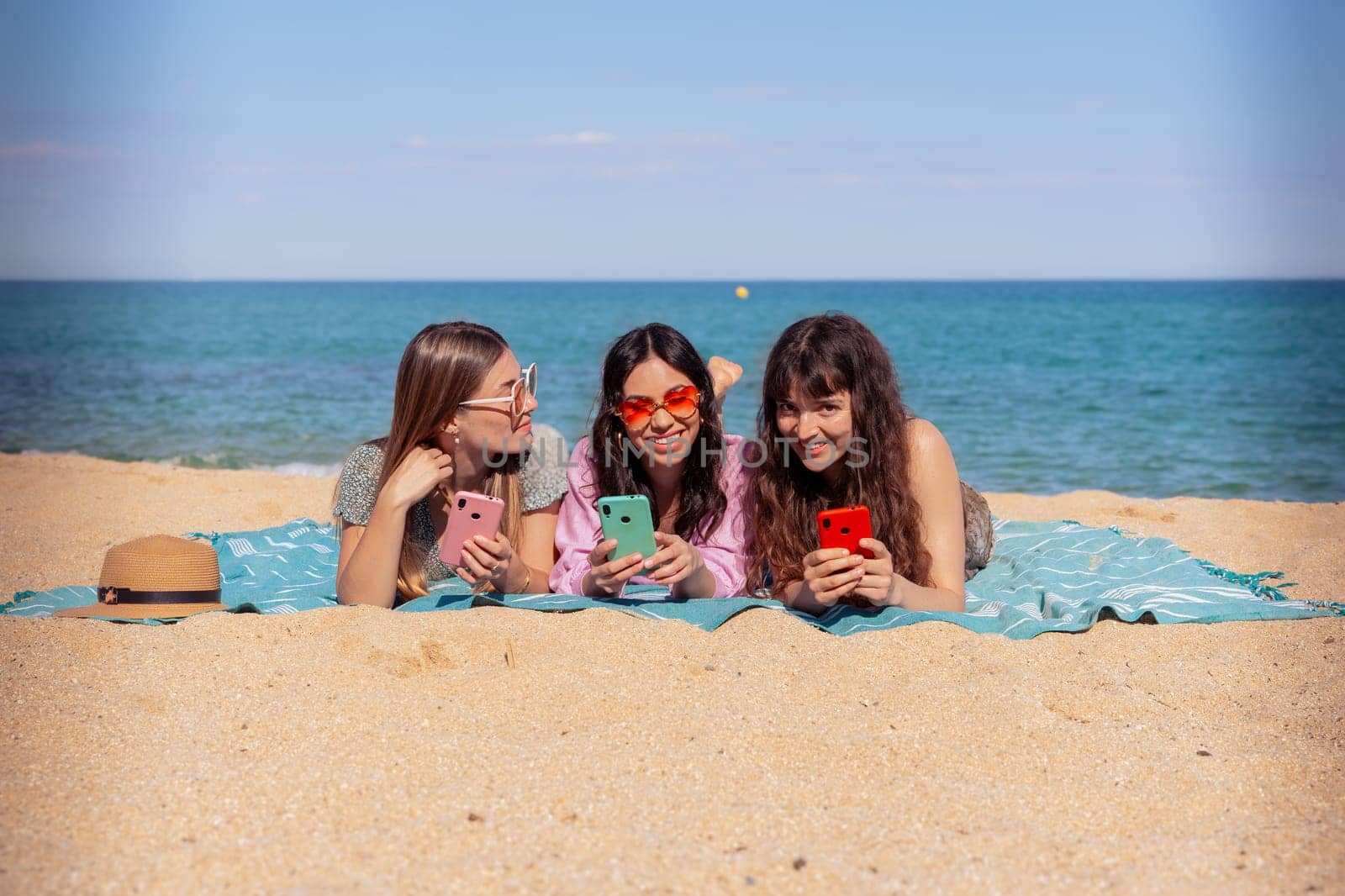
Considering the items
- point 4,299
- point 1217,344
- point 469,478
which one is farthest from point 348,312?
point 469,478

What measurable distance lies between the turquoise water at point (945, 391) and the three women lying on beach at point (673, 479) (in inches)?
15.8

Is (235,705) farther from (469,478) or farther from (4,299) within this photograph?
(4,299)

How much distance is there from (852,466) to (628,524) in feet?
3.31

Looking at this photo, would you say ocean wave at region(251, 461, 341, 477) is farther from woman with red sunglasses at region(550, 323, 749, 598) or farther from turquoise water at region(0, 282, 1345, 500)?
woman with red sunglasses at region(550, 323, 749, 598)

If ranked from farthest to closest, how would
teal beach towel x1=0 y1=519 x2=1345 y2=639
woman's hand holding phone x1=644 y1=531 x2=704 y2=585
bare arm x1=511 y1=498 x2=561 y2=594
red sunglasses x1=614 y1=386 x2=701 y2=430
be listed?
bare arm x1=511 y1=498 x2=561 y2=594
red sunglasses x1=614 y1=386 x2=701 y2=430
teal beach towel x1=0 y1=519 x2=1345 y2=639
woman's hand holding phone x1=644 y1=531 x2=704 y2=585

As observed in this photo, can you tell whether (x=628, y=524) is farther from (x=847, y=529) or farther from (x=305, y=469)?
(x=305, y=469)

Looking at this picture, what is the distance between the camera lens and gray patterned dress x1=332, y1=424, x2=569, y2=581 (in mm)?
4719

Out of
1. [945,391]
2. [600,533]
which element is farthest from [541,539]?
[945,391]

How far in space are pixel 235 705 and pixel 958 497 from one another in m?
2.93

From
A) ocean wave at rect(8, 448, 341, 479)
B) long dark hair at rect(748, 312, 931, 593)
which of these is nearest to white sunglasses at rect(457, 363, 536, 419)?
long dark hair at rect(748, 312, 931, 593)

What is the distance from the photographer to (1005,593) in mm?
5039

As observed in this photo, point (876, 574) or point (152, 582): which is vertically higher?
point (876, 574)

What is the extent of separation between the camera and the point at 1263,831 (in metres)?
2.54

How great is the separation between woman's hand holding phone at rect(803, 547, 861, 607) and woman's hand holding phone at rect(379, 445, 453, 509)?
5.24ft
